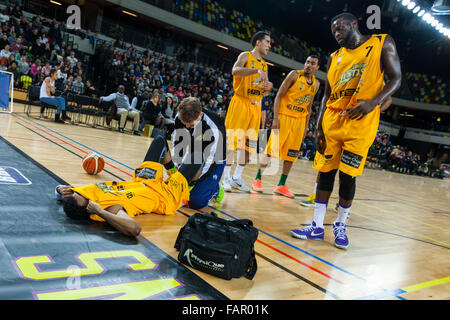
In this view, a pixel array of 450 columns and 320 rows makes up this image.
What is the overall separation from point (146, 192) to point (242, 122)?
7.46ft

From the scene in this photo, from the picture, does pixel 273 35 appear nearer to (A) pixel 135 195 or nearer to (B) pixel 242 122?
(B) pixel 242 122

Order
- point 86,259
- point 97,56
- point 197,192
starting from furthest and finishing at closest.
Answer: point 97,56 < point 197,192 < point 86,259

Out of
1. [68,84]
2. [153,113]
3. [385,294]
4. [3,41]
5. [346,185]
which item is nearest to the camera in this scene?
[385,294]

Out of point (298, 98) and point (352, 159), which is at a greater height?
point (298, 98)

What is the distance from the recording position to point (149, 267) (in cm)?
195

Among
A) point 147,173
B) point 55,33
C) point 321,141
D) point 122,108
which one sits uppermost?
point 55,33

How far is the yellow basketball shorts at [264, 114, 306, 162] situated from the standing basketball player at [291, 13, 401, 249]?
1872 millimetres

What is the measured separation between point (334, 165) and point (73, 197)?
2289 millimetres

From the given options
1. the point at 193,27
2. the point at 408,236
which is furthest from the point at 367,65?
the point at 193,27

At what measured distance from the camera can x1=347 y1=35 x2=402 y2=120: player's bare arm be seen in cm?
279

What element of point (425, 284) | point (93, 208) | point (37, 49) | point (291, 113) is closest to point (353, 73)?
point (425, 284)

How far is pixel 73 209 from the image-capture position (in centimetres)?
241

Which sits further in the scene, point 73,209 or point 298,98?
point 298,98
